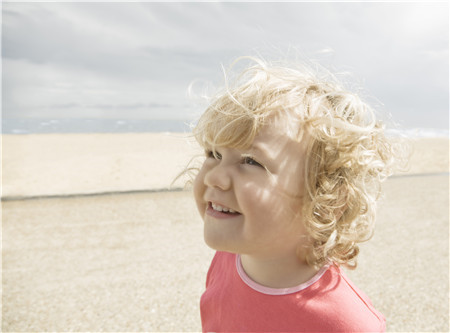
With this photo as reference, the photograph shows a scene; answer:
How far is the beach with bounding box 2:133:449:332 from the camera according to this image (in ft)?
11.9

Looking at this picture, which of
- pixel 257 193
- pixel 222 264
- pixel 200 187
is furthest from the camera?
pixel 222 264

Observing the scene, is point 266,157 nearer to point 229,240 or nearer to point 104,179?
point 229,240

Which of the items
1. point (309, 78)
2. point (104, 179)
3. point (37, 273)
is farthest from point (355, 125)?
point (104, 179)

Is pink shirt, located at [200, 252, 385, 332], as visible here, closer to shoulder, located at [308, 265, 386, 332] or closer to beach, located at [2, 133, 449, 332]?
shoulder, located at [308, 265, 386, 332]

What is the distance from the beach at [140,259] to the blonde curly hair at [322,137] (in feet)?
1.64

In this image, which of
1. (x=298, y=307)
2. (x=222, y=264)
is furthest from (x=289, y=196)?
(x=222, y=264)

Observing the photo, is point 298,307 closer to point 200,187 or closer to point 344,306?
point 344,306

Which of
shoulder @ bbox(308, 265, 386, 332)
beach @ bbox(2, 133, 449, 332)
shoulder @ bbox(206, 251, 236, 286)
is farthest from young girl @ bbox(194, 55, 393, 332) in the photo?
beach @ bbox(2, 133, 449, 332)

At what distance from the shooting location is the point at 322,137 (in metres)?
1.45

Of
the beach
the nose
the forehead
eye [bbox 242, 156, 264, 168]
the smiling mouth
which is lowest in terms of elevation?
the beach

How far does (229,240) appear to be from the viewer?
55.6 inches

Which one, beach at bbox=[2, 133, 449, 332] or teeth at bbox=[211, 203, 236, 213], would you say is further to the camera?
beach at bbox=[2, 133, 449, 332]

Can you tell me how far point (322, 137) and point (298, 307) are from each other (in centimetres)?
64

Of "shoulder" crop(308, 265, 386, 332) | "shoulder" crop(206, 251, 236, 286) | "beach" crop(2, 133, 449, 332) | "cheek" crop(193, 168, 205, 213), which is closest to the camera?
"shoulder" crop(308, 265, 386, 332)
